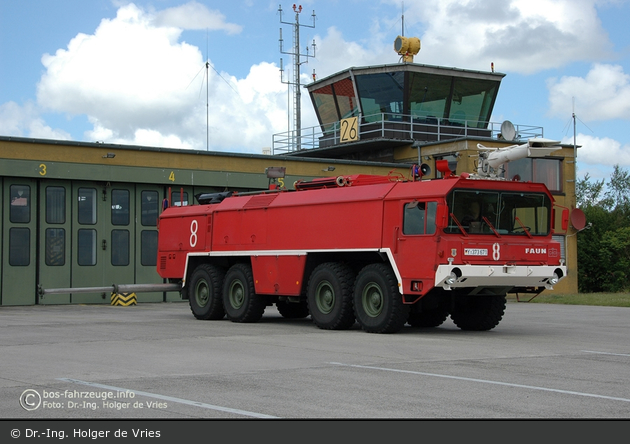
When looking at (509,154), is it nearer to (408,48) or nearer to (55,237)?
(55,237)

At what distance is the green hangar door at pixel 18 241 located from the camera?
1098 inches

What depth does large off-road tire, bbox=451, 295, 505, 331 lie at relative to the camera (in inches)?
688

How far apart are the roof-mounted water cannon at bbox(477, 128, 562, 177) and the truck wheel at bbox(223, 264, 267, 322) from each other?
235 inches

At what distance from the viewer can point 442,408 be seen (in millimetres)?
8094

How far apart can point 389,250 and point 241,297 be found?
5.14 meters

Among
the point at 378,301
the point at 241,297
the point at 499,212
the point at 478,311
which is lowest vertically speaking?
the point at 478,311

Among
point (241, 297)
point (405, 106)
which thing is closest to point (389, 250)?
point (241, 297)

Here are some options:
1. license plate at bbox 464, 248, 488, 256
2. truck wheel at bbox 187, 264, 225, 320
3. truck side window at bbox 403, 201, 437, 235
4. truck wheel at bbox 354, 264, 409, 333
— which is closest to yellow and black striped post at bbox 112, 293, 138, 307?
truck wheel at bbox 187, 264, 225, 320

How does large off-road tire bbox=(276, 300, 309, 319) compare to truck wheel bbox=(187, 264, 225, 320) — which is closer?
truck wheel bbox=(187, 264, 225, 320)

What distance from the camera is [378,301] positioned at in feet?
53.7

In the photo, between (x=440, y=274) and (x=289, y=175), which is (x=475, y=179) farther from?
(x=289, y=175)

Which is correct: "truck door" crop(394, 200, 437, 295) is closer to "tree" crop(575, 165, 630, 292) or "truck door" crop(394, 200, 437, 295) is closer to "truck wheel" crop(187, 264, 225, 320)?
"truck wheel" crop(187, 264, 225, 320)

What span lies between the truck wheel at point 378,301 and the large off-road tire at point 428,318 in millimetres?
2123

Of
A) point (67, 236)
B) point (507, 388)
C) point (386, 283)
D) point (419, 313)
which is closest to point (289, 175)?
point (67, 236)
